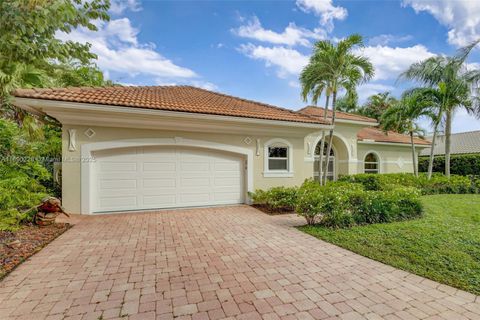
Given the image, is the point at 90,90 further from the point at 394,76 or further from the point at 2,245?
the point at 394,76

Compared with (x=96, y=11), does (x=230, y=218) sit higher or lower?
lower

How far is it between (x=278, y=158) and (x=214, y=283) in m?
8.00

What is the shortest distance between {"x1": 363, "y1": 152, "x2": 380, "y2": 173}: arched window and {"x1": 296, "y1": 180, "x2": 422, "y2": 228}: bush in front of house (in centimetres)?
1103

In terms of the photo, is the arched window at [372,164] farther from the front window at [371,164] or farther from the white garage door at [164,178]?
the white garage door at [164,178]

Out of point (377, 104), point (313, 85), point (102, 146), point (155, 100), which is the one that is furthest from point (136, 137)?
point (377, 104)

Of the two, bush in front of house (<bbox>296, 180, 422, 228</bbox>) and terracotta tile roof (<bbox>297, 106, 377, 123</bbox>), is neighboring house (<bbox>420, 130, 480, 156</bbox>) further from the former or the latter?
bush in front of house (<bbox>296, 180, 422, 228</bbox>)

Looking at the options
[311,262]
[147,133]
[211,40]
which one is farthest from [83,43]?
[311,262]

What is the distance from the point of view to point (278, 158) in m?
11.0

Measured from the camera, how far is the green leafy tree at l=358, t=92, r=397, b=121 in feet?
94.2

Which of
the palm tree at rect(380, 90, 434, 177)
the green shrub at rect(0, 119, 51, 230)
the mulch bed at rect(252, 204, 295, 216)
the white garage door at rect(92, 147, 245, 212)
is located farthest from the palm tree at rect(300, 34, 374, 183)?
the green shrub at rect(0, 119, 51, 230)

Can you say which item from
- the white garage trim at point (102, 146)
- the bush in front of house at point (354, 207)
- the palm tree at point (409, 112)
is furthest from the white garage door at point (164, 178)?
the palm tree at point (409, 112)

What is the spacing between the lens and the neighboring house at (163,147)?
8.02 metres

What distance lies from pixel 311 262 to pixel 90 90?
952 cm

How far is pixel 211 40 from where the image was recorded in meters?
11.8
